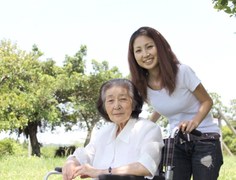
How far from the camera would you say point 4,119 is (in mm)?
16297

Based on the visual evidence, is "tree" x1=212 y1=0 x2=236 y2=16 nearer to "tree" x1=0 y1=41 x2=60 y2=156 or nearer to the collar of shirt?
the collar of shirt

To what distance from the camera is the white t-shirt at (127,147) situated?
2.35 meters

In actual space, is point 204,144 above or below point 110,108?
below

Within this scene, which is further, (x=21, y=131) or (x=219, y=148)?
(x=21, y=131)

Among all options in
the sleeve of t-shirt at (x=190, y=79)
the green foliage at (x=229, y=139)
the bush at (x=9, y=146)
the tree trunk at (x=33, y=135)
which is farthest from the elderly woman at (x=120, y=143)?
the tree trunk at (x=33, y=135)

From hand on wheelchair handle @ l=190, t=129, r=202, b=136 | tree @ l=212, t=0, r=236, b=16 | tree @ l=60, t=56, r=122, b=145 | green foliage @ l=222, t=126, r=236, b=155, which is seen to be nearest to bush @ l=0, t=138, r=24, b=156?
tree @ l=60, t=56, r=122, b=145

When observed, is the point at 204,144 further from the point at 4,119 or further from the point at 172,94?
the point at 4,119

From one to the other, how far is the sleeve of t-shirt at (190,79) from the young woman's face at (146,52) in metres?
0.16

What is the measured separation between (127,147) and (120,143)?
0.18 ft

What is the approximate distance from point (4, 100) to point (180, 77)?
12348 mm

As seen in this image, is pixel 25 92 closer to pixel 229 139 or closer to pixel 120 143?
pixel 229 139

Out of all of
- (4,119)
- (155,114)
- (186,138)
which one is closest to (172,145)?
(186,138)

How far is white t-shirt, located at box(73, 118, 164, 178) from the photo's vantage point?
235 cm

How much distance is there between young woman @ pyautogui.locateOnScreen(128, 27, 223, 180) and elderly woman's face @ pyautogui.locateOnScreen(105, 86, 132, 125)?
12 centimetres
